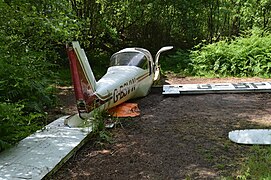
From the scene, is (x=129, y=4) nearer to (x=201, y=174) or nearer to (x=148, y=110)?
(x=148, y=110)

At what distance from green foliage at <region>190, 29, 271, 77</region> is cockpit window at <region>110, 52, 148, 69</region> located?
370 centimetres

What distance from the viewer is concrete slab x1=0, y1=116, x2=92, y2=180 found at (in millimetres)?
3658

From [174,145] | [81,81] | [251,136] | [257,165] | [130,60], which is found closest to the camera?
[257,165]

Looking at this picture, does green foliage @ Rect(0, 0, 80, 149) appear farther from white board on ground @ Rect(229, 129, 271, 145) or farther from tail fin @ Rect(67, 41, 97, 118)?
Result: white board on ground @ Rect(229, 129, 271, 145)

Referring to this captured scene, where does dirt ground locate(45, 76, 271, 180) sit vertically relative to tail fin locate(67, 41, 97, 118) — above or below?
below

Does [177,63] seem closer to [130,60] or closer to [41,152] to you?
[130,60]

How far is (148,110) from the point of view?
21.7 feet

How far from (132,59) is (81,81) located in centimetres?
271

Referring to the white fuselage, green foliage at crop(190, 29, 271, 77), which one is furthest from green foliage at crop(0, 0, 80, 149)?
green foliage at crop(190, 29, 271, 77)

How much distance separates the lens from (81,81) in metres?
5.07

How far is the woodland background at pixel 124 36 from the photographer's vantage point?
6332mm

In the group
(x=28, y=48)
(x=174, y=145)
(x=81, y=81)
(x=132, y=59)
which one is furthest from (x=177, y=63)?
(x=174, y=145)

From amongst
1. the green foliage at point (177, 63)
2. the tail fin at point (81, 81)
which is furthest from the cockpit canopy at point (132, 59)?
the green foliage at point (177, 63)

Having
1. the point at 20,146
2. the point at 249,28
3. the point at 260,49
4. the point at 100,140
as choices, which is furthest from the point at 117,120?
the point at 249,28
